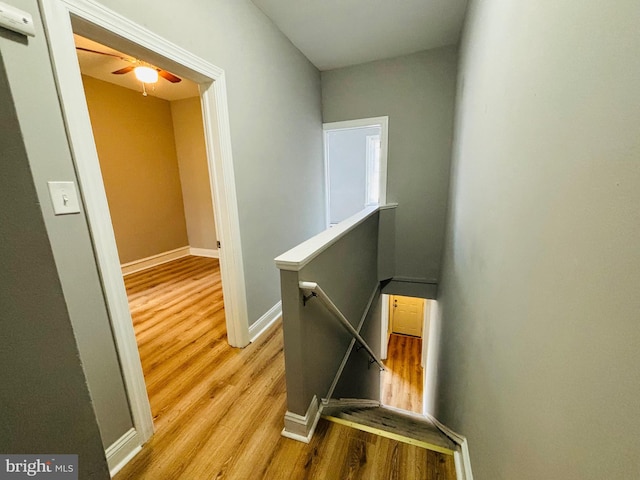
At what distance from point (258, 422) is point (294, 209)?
207 centimetres

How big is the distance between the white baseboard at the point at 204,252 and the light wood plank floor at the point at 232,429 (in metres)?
2.50

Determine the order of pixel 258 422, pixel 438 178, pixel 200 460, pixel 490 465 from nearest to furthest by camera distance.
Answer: pixel 490 465 → pixel 200 460 → pixel 258 422 → pixel 438 178

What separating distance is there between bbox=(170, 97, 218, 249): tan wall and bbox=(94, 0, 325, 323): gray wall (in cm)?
240

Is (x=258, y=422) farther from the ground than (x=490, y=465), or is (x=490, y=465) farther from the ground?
(x=490, y=465)

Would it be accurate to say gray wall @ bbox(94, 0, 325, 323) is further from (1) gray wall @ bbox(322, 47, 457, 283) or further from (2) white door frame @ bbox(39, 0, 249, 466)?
(1) gray wall @ bbox(322, 47, 457, 283)

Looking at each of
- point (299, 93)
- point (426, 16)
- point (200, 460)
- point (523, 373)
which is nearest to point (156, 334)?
point (200, 460)

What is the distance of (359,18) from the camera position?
7.76ft

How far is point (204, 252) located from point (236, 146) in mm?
3528

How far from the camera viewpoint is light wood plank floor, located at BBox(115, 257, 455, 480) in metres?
1.19

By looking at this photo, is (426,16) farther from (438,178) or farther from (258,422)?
(258,422)

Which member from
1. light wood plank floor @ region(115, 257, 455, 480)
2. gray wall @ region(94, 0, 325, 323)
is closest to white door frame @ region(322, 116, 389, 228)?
gray wall @ region(94, 0, 325, 323)

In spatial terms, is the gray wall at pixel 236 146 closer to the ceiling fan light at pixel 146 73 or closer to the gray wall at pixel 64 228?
the gray wall at pixel 64 228

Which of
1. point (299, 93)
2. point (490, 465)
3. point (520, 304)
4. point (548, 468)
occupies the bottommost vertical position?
point (490, 465)

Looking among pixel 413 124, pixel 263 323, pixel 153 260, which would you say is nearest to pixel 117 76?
pixel 153 260
